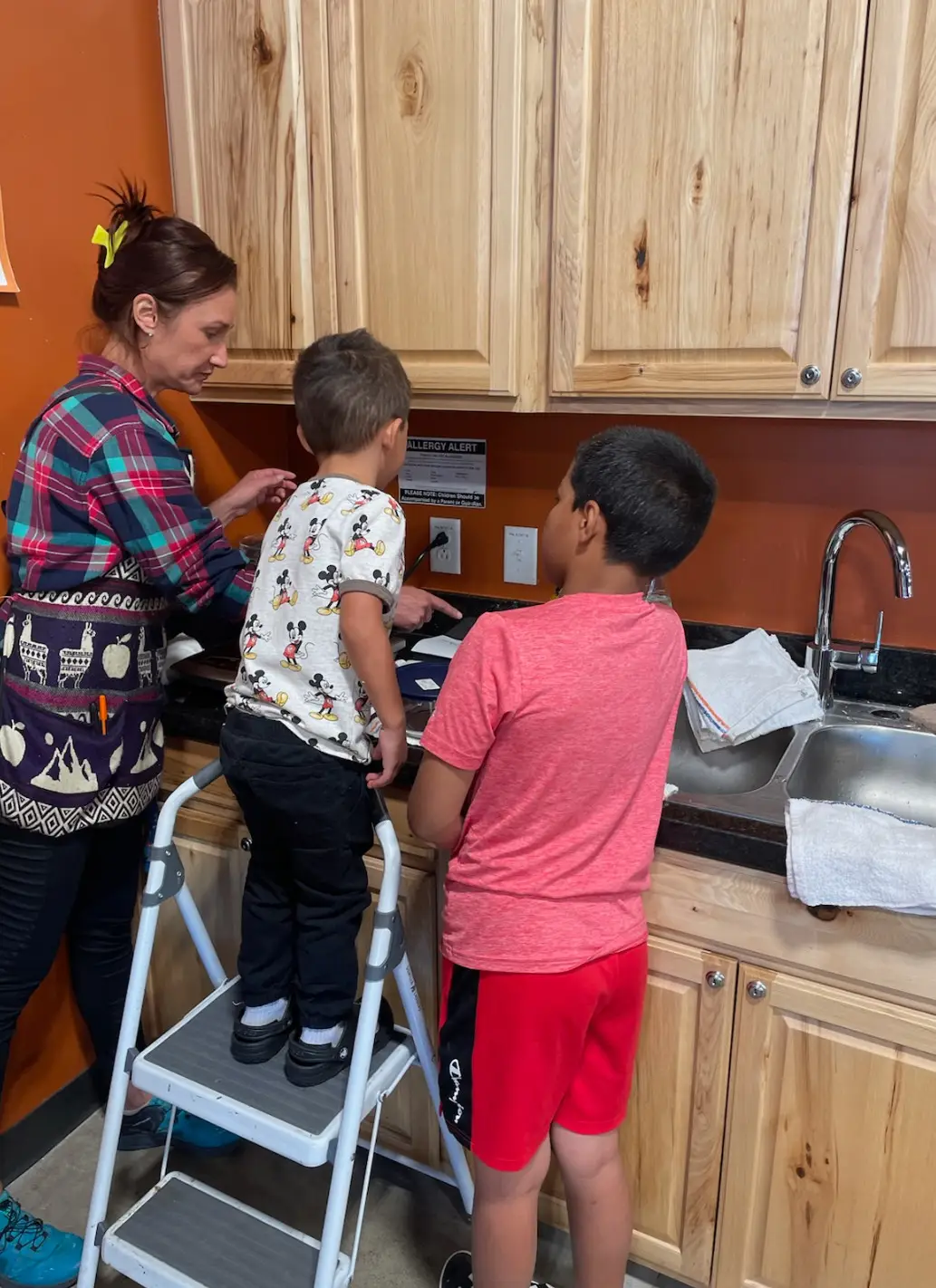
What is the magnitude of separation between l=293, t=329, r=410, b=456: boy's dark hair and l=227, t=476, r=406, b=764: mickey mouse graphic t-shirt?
0.20ft

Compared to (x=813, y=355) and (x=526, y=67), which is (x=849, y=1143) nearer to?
(x=813, y=355)

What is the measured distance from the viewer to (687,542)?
3.38 ft

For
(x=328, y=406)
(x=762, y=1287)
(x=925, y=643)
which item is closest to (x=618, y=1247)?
(x=762, y=1287)

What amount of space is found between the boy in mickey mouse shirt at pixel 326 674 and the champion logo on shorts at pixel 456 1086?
0.56 feet

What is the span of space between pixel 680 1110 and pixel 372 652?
2.70 feet

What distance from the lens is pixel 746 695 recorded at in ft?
5.01

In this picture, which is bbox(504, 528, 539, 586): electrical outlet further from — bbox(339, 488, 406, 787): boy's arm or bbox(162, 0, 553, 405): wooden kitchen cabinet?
bbox(339, 488, 406, 787): boy's arm

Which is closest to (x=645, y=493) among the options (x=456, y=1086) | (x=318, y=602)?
(x=318, y=602)

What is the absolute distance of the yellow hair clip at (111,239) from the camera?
1338mm

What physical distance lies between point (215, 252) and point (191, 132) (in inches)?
17.2

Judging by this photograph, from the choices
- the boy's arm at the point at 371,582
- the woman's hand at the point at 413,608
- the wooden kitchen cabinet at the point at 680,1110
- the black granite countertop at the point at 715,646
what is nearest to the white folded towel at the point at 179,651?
the black granite countertop at the point at 715,646

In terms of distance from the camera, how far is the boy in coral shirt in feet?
3.29

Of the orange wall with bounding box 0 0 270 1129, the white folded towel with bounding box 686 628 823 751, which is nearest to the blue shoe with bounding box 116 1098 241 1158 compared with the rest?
the orange wall with bounding box 0 0 270 1129

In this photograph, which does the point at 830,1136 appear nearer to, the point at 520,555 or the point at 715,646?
the point at 715,646
